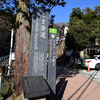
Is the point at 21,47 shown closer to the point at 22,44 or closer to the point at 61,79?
the point at 22,44

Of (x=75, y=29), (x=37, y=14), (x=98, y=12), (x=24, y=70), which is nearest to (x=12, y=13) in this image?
(x=37, y=14)

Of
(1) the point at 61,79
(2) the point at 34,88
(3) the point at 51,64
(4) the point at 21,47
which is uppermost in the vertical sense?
(4) the point at 21,47

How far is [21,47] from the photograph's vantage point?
15.3 feet

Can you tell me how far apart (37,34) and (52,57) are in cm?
123

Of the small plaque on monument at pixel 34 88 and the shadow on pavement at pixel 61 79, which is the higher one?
the small plaque on monument at pixel 34 88

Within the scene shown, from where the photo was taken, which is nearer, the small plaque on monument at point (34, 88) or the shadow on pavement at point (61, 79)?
the small plaque on monument at point (34, 88)

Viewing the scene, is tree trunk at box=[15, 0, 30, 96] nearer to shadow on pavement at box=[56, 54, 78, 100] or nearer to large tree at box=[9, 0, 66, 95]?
large tree at box=[9, 0, 66, 95]

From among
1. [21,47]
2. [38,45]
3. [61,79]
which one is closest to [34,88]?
[38,45]

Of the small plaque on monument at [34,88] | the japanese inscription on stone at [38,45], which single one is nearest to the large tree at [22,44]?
the japanese inscription on stone at [38,45]

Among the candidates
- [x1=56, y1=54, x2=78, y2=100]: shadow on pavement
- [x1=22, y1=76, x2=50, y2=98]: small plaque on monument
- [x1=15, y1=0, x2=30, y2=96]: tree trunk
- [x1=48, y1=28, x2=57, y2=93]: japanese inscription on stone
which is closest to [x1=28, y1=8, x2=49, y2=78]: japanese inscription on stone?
[x1=48, y1=28, x2=57, y2=93]: japanese inscription on stone

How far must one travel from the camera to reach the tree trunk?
464 centimetres

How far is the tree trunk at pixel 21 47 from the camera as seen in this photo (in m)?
4.64

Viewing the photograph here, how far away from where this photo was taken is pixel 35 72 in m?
4.04

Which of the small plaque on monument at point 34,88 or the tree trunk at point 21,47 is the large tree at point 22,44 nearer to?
the tree trunk at point 21,47
